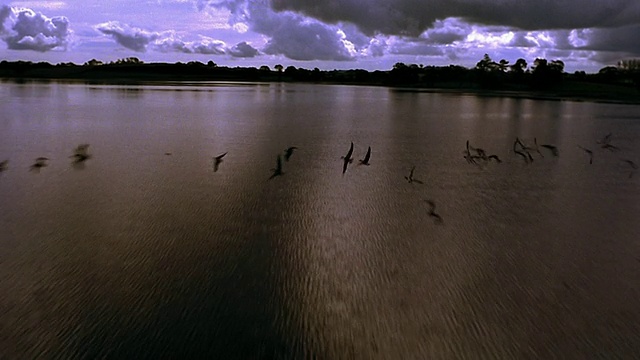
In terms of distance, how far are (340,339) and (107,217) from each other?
4.40m

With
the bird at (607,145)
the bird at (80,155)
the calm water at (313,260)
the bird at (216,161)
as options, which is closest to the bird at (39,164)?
the calm water at (313,260)

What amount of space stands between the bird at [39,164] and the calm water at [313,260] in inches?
6.1

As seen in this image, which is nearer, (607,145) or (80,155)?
(80,155)

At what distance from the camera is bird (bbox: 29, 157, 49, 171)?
11000 mm

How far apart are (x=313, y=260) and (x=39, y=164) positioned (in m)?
7.84

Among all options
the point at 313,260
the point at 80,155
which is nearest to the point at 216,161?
the point at 80,155

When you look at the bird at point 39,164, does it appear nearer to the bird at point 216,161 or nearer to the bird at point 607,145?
the bird at point 216,161

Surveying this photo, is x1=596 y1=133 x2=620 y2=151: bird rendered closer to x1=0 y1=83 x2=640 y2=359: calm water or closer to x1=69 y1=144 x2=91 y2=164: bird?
x1=0 y1=83 x2=640 y2=359: calm water

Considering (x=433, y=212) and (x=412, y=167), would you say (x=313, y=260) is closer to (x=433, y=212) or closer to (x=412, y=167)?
(x=433, y=212)

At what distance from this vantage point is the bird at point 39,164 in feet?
36.1

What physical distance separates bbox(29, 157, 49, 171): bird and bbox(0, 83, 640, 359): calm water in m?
0.16

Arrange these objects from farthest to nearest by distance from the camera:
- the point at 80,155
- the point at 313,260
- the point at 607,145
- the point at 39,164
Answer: the point at 607,145 → the point at 80,155 → the point at 39,164 → the point at 313,260

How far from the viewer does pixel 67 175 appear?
1042 centimetres

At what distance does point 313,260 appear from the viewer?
19.3ft
